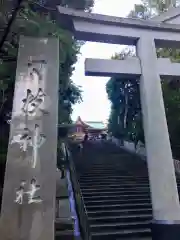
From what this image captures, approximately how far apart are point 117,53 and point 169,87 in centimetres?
417

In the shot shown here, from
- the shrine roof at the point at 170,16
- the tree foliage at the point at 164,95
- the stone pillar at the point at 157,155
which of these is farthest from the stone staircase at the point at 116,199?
the shrine roof at the point at 170,16

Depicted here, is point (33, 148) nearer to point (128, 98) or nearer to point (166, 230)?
point (166, 230)

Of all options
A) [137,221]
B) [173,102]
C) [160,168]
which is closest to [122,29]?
[160,168]

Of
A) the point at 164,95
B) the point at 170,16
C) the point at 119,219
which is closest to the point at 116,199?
the point at 119,219

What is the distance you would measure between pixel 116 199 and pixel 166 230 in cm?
397

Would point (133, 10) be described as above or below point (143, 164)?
above

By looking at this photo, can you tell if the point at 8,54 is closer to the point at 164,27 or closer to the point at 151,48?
the point at 151,48

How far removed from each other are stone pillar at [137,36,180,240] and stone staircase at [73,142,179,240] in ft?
6.10

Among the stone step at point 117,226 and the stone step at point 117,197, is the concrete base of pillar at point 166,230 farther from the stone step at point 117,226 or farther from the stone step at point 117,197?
the stone step at point 117,197

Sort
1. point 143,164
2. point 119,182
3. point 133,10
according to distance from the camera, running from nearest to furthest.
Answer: point 119,182 → point 143,164 → point 133,10

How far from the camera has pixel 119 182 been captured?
10.6 meters

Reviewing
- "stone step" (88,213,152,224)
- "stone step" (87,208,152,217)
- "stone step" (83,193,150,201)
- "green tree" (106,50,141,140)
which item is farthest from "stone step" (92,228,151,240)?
"green tree" (106,50,141,140)

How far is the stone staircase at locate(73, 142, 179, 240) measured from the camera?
6699 millimetres

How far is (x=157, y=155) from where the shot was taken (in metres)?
5.28
